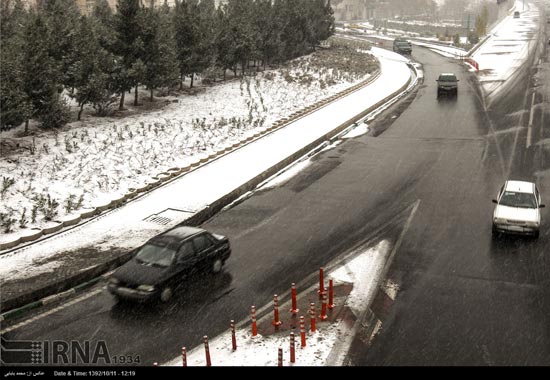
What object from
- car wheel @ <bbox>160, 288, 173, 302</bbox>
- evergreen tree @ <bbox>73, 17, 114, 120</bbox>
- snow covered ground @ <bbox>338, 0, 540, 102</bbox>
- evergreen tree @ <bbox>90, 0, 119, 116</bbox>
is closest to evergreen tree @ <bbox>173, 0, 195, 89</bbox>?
evergreen tree @ <bbox>90, 0, 119, 116</bbox>

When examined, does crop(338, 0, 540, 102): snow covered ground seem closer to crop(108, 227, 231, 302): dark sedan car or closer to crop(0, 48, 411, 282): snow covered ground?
crop(0, 48, 411, 282): snow covered ground

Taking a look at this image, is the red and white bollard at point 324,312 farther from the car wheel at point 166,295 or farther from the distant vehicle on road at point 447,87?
the distant vehicle on road at point 447,87

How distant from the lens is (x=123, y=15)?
2958 cm

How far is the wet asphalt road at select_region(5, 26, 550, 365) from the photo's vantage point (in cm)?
1145

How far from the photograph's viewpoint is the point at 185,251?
13914 millimetres

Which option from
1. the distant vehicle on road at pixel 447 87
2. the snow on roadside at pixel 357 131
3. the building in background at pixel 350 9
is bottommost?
the snow on roadside at pixel 357 131

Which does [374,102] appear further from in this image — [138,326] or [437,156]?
[138,326]

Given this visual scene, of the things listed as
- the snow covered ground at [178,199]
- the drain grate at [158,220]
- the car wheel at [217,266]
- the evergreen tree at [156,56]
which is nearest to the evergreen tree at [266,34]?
the snow covered ground at [178,199]

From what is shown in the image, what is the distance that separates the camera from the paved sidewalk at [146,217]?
1420 cm

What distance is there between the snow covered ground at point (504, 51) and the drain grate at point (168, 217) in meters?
29.8

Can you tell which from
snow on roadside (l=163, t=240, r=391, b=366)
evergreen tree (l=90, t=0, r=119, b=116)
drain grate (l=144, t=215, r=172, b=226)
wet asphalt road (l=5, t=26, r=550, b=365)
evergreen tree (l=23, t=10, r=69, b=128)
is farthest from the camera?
evergreen tree (l=90, t=0, r=119, b=116)

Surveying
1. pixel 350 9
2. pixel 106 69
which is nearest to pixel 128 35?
pixel 106 69

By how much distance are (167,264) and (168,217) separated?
5.04 metres

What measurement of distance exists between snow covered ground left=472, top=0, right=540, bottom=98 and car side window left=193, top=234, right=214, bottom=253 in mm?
32270
